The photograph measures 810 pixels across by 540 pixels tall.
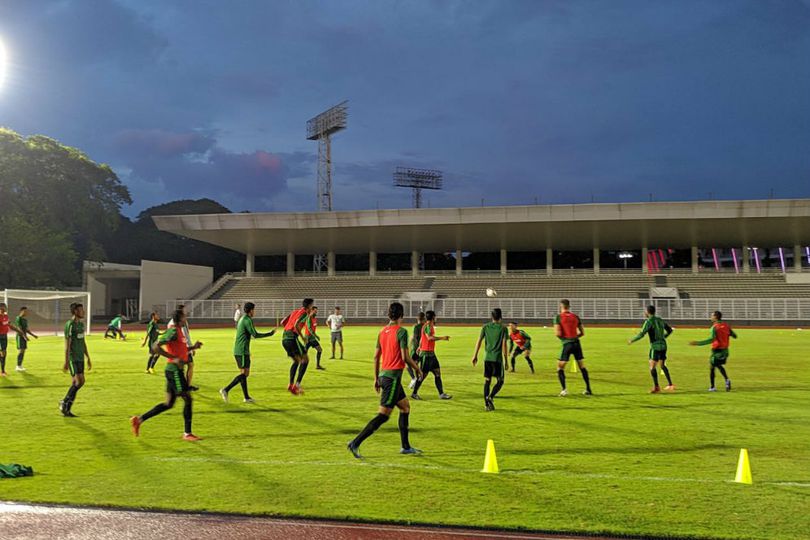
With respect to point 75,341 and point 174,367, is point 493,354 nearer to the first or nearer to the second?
point 174,367

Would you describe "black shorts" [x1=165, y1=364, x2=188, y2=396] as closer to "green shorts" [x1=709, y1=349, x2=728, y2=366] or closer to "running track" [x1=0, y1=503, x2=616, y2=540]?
"running track" [x1=0, y1=503, x2=616, y2=540]

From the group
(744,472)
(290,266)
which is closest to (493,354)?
(744,472)

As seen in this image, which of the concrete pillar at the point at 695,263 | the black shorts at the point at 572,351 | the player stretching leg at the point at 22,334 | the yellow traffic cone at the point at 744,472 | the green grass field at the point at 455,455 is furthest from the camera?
the concrete pillar at the point at 695,263

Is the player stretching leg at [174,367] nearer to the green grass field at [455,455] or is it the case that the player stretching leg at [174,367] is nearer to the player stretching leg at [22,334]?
the green grass field at [455,455]

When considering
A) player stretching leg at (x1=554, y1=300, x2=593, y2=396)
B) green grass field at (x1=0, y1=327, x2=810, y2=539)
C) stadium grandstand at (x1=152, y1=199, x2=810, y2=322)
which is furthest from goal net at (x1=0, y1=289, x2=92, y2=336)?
player stretching leg at (x1=554, y1=300, x2=593, y2=396)

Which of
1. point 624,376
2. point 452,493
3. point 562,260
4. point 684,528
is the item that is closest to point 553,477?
point 452,493

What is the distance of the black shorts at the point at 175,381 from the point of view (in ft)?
27.6

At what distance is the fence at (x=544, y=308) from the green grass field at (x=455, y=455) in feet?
93.9

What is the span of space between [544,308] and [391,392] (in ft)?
124

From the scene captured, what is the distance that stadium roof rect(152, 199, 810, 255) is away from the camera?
4559cm

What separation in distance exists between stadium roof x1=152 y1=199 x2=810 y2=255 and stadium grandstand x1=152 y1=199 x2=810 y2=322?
0.28 feet

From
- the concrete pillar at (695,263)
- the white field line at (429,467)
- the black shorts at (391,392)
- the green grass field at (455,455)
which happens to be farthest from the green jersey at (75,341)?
the concrete pillar at (695,263)

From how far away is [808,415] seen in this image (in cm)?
1033

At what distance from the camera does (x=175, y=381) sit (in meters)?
8.41
